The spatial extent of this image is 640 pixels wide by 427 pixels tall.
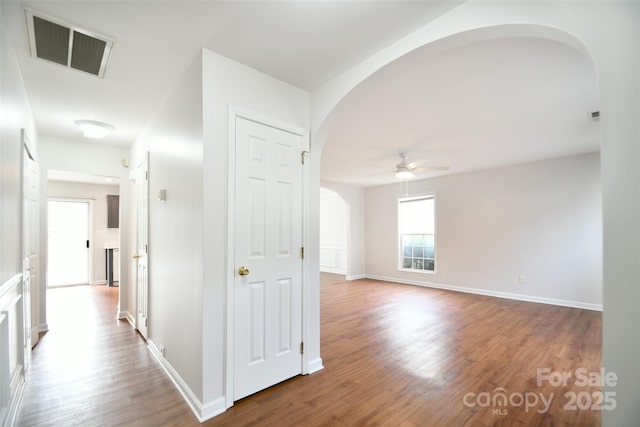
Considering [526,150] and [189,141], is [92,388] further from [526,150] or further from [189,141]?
[526,150]

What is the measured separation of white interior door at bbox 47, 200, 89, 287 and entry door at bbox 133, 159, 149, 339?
4861mm

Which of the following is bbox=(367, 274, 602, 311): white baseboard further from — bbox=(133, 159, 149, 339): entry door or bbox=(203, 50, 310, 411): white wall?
bbox=(133, 159, 149, 339): entry door

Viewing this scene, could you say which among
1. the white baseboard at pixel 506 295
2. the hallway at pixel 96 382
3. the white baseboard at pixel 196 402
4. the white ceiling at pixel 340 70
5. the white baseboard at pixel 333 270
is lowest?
the white baseboard at pixel 333 270

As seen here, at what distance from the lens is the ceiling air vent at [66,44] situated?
1833mm

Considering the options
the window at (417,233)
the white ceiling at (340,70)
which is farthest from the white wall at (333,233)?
the white ceiling at (340,70)

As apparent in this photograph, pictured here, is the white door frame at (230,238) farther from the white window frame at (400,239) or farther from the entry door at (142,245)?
the white window frame at (400,239)

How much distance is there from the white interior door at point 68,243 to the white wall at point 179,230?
5.70 m

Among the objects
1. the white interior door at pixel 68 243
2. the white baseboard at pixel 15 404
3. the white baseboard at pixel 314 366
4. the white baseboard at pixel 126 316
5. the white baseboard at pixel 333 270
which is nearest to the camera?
the white baseboard at pixel 15 404

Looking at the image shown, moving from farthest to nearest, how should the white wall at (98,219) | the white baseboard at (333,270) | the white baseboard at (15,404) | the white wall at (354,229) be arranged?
1. the white baseboard at (333,270)
2. the white wall at (354,229)
3. the white wall at (98,219)
4. the white baseboard at (15,404)

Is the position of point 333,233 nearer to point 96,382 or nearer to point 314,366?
point 314,366

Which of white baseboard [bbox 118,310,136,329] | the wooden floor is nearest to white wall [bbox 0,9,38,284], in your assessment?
the wooden floor

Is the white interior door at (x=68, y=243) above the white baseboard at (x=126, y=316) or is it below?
above

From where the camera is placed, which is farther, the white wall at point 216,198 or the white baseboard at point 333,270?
the white baseboard at point 333,270

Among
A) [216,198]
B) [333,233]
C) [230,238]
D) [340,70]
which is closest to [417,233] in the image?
[333,233]
